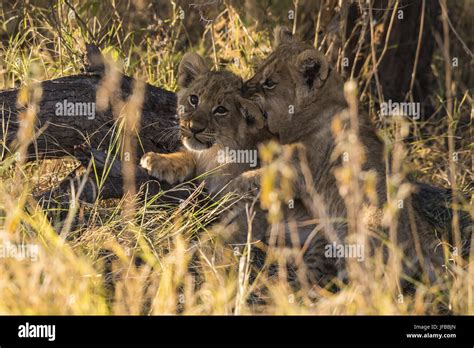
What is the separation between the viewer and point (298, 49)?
6867 mm

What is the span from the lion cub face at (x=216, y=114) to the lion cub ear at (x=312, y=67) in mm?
434

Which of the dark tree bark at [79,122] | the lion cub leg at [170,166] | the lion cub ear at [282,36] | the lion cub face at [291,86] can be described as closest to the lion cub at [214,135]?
the lion cub leg at [170,166]

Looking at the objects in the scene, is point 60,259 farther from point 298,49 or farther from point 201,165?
point 298,49

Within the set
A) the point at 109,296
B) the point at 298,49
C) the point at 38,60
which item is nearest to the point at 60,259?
the point at 109,296

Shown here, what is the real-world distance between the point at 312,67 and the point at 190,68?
3.04 feet

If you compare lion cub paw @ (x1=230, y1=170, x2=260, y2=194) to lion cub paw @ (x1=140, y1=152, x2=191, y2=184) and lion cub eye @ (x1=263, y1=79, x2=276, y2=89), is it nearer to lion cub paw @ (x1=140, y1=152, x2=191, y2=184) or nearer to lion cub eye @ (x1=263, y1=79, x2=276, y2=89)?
lion cub paw @ (x1=140, y1=152, x2=191, y2=184)

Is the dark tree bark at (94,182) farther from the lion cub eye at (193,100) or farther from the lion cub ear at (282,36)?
the lion cub ear at (282,36)

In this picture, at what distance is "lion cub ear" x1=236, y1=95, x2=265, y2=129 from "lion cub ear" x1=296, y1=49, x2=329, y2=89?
0.43 m

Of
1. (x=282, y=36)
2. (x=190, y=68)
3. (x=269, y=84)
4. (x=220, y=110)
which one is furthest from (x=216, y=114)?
(x=282, y=36)

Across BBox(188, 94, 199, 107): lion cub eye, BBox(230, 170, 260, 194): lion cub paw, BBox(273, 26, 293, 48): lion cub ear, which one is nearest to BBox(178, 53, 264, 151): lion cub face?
BBox(188, 94, 199, 107): lion cub eye

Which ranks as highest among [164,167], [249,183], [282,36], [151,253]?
[282,36]

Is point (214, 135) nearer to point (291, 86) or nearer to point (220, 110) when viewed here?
point (220, 110)

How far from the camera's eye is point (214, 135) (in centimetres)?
652

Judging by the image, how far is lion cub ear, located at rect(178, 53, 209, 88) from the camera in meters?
6.96
